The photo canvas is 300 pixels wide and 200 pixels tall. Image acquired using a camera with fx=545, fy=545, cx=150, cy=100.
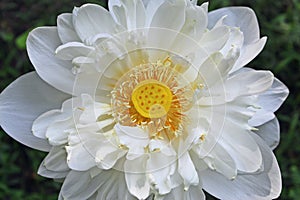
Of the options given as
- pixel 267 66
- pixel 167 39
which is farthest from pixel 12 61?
pixel 167 39

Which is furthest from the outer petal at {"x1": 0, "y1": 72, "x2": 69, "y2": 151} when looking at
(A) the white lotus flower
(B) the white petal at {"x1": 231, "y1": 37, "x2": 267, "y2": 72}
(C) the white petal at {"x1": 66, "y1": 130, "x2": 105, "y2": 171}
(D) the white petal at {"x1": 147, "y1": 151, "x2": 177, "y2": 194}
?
(B) the white petal at {"x1": 231, "y1": 37, "x2": 267, "y2": 72}

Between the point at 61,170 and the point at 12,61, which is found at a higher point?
the point at 61,170

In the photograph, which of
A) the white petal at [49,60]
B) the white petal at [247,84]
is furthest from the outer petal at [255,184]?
the white petal at [49,60]

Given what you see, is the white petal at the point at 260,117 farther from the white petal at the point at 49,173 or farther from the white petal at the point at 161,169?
the white petal at the point at 49,173

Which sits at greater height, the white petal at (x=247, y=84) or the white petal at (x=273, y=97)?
the white petal at (x=247, y=84)

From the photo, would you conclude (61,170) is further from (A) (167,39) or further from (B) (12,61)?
(B) (12,61)

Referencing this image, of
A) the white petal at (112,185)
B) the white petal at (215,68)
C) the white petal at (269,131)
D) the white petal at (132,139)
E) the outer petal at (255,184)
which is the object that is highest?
the white petal at (215,68)
